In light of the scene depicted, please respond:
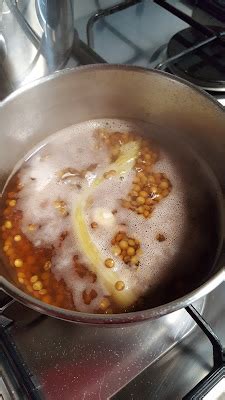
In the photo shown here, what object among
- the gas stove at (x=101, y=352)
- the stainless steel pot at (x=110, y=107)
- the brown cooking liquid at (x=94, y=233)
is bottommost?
the gas stove at (x=101, y=352)

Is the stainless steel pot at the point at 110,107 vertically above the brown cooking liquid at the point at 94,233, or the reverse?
the stainless steel pot at the point at 110,107

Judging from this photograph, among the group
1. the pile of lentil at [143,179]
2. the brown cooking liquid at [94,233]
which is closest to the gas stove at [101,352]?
the brown cooking liquid at [94,233]

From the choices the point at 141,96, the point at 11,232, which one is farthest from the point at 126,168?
the point at 11,232

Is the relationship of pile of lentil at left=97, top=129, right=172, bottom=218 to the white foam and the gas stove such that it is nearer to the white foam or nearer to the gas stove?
the white foam

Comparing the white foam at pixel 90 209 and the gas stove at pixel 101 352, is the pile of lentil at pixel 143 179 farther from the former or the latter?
the gas stove at pixel 101 352

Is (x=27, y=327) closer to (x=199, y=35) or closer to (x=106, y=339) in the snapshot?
(x=106, y=339)

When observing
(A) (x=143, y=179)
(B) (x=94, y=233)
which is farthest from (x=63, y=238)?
(A) (x=143, y=179)

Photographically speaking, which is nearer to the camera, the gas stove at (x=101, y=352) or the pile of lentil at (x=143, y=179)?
the gas stove at (x=101, y=352)

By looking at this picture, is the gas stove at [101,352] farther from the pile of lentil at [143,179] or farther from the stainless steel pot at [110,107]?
the pile of lentil at [143,179]

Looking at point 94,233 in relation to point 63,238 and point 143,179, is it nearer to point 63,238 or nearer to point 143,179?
point 63,238
